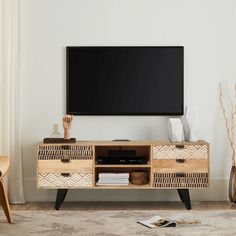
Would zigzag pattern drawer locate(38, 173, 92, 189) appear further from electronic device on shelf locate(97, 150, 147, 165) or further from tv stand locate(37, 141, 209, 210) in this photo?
electronic device on shelf locate(97, 150, 147, 165)

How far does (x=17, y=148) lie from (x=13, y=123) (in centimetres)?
25

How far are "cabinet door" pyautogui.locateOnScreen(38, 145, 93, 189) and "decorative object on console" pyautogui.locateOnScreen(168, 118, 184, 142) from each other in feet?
2.65

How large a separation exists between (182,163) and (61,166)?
3.72 feet

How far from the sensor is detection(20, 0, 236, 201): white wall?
5367 mm

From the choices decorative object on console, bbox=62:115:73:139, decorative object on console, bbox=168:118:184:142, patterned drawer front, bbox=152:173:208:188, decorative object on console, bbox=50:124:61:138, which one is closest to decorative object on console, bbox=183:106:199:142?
decorative object on console, bbox=168:118:184:142

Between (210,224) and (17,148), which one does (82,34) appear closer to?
(17,148)

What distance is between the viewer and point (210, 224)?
4309 mm

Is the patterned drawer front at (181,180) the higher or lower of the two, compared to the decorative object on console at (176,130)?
lower

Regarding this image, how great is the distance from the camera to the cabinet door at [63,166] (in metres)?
4.96

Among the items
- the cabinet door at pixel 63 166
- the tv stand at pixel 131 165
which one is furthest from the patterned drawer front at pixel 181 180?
the cabinet door at pixel 63 166

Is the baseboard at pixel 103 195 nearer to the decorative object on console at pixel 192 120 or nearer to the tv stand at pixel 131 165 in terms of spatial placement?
the tv stand at pixel 131 165

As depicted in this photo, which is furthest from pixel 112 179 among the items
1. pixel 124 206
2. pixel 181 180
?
pixel 181 180

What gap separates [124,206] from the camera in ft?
17.0

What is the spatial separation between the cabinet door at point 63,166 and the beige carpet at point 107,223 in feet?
0.93
